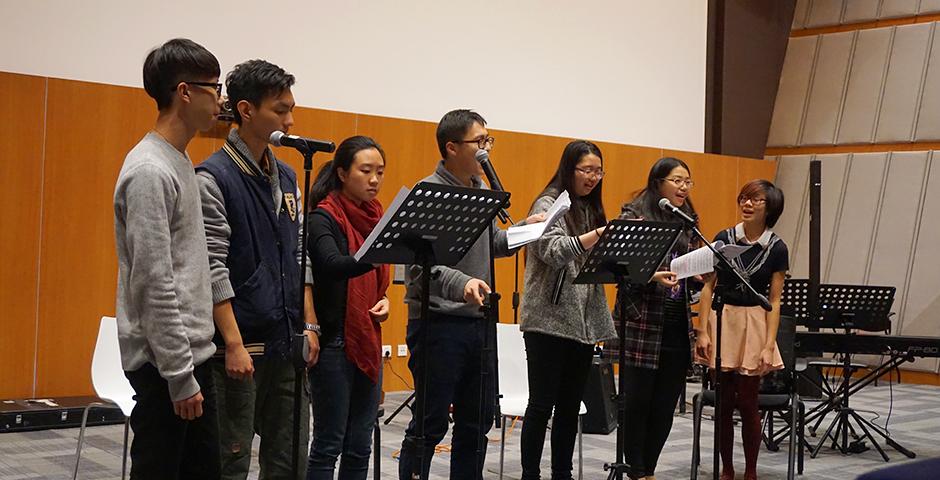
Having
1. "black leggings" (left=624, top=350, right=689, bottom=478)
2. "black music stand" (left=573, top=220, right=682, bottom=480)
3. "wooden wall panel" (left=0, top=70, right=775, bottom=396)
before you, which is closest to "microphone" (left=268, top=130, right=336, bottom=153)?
"black music stand" (left=573, top=220, right=682, bottom=480)

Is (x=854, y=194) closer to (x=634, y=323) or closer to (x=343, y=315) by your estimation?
(x=634, y=323)

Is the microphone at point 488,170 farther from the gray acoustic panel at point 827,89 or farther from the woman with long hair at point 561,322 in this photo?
the gray acoustic panel at point 827,89

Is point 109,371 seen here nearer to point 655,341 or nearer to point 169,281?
point 169,281

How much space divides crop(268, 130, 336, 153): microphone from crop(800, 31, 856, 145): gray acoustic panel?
29.6 ft

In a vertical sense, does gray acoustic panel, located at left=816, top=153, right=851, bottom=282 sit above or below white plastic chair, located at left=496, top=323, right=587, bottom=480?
above

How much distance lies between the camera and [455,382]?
11.6 feet

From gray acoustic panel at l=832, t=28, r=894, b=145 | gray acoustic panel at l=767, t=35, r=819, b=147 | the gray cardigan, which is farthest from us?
gray acoustic panel at l=767, t=35, r=819, b=147

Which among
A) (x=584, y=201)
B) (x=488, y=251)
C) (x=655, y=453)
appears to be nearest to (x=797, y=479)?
(x=655, y=453)

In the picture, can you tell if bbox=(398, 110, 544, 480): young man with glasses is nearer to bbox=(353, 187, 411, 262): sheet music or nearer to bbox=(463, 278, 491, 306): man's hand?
bbox=(463, 278, 491, 306): man's hand

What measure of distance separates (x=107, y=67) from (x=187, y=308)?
5.23 meters

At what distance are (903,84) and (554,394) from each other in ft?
25.5

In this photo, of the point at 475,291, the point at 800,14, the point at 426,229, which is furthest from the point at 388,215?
the point at 800,14

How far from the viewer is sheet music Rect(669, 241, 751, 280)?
4.07 meters

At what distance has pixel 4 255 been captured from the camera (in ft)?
21.0
